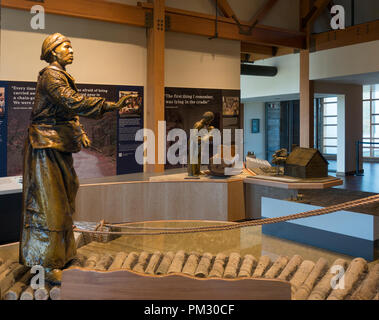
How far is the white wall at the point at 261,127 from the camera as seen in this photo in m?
18.1

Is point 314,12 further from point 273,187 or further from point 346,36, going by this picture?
point 273,187

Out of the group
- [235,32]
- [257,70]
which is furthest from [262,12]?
[257,70]

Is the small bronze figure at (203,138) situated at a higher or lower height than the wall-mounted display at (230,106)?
lower

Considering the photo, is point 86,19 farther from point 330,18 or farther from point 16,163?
point 330,18

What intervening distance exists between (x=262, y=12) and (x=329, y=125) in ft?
36.7

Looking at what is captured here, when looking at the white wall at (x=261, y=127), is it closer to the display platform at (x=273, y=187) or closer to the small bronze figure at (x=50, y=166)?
the display platform at (x=273, y=187)

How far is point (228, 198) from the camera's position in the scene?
231 inches

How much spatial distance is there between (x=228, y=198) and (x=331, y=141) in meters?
14.8

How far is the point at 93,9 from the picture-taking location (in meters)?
7.01

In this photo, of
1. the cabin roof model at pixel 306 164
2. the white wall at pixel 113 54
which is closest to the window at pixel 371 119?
the white wall at pixel 113 54

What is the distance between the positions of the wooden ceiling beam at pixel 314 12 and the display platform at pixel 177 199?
6.18m

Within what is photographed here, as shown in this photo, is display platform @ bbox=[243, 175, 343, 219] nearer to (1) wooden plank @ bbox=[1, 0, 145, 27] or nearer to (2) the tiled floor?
(1) wooden plank @ bbox=[1, 0, 145, 27]
